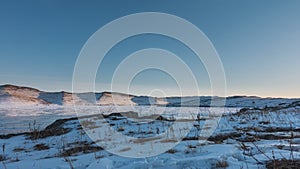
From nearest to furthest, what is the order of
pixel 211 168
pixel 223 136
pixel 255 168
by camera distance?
pixel 255 168 → pixel 211 168 → pixel 223 136

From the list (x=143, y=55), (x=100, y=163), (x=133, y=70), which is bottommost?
(x=100, y=163)

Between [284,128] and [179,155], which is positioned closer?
[179,155]

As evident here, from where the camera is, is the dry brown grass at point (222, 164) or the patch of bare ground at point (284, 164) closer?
the patch of bare ground at point (284, 164)

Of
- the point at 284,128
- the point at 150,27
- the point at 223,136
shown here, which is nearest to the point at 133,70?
the point at 150,27

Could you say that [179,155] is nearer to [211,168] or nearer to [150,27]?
[211,168]

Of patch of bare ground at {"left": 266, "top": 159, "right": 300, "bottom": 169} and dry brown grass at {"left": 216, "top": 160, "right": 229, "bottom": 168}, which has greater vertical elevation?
patch of bare ground at {"left": 266, "top": 159, "right": 300, "bottom": 169}

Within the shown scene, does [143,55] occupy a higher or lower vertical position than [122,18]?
lower

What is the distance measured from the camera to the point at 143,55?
41.2 feet

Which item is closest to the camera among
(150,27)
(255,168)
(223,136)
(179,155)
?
(255,168)

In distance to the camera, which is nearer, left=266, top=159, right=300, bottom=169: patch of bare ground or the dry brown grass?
left=266, top=159, right=300, bottom=169: patch of bare ground

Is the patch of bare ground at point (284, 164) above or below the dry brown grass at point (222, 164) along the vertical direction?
above

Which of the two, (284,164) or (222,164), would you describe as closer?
(284,164)

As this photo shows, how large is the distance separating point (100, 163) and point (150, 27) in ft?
28.5

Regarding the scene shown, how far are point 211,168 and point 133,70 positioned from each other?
346 inches
